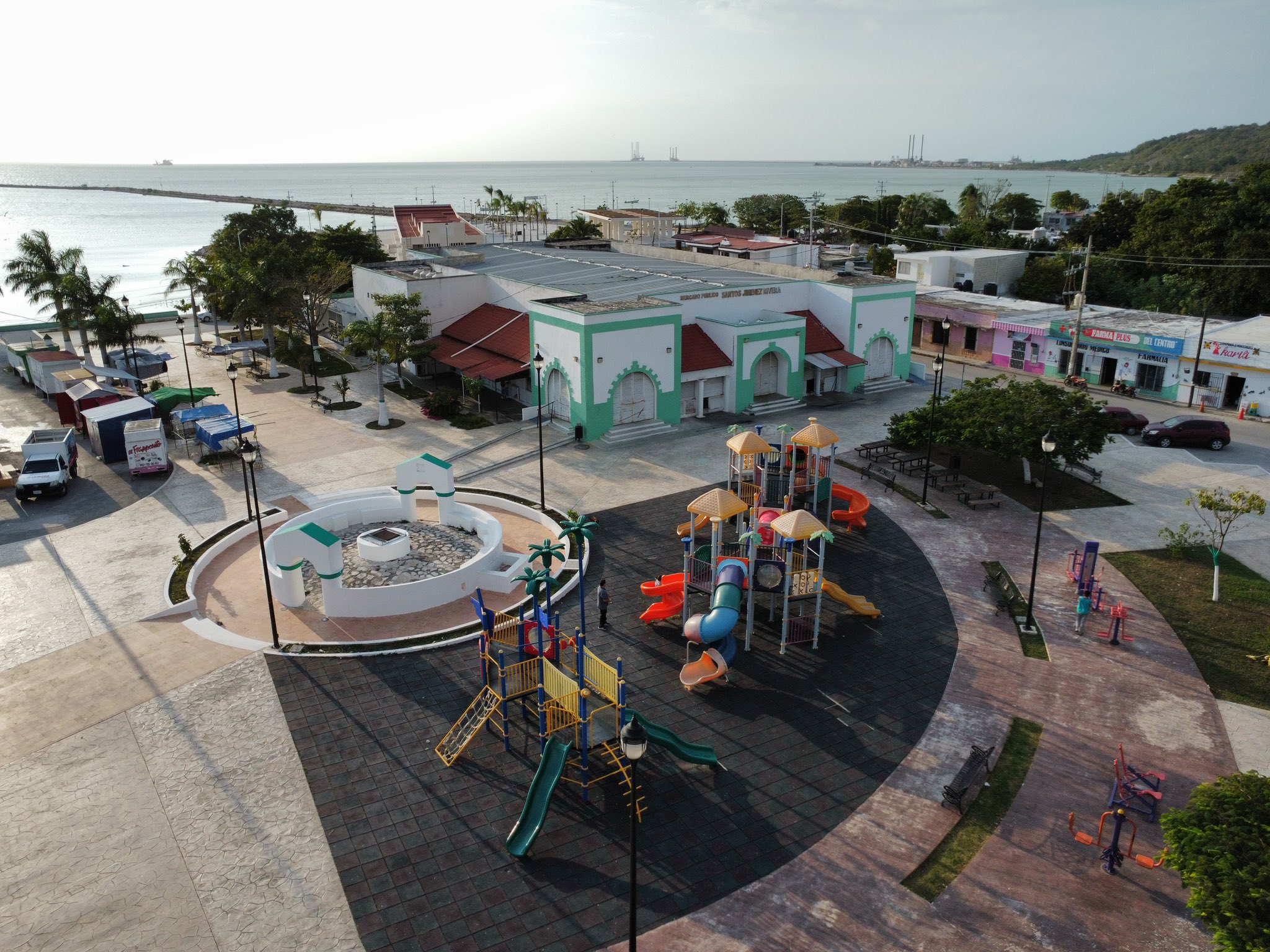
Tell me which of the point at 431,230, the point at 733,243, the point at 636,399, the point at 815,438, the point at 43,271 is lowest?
the point at 636,399

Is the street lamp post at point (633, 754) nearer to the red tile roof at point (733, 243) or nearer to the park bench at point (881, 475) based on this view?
the park bench at point (881, 475)

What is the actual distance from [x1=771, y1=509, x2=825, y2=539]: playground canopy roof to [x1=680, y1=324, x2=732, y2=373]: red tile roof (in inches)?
665

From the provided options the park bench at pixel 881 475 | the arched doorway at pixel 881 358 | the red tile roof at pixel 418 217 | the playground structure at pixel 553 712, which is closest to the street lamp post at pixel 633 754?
the playground structure at pixel 553 712

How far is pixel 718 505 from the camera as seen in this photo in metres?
22.1

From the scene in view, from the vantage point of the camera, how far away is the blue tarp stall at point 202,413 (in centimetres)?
3456

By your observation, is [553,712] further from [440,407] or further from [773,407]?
[773,407]

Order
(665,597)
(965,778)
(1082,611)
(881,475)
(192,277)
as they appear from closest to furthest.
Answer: (965,778) < (1082,611) < (665,597) < (881,475) < (192,277)

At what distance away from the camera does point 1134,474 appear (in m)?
31.7

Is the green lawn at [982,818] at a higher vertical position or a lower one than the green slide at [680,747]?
lower

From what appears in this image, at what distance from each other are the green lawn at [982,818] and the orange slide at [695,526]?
9.10 meters

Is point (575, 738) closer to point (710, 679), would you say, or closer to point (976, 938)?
point (710, 679)

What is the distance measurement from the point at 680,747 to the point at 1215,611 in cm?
1536

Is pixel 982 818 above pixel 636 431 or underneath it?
underneath

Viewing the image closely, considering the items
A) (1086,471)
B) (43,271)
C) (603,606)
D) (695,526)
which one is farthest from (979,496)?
(43,271)
